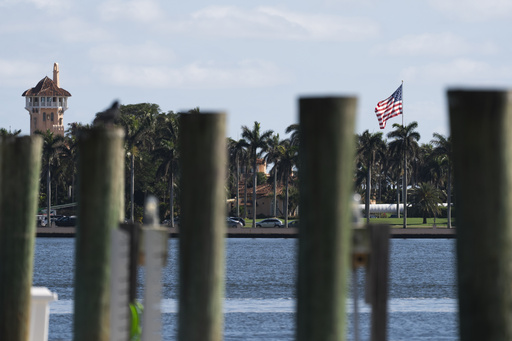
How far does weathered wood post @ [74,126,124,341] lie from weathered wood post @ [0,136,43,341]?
4.21 ft

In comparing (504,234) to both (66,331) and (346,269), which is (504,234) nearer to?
(346,269)

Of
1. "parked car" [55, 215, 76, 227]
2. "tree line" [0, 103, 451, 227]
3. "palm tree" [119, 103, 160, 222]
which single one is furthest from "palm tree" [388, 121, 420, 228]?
"parked car" [55, 215, 76, 227]

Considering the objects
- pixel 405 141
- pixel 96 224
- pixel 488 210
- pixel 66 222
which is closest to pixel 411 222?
pixel 405 141

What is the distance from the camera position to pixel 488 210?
5691 mm

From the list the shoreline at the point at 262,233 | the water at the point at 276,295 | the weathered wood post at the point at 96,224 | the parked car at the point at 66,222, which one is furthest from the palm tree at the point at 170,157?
the weathered wood post at the point at 96,224

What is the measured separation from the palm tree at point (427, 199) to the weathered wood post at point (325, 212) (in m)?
120

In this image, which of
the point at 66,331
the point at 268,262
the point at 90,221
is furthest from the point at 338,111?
the point at 268,262

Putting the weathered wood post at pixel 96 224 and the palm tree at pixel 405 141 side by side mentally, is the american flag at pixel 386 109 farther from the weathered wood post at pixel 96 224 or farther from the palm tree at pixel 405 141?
the weathered wood post at pixel 96 224

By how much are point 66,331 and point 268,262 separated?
4176 cm

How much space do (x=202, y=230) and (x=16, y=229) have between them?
2889 mm

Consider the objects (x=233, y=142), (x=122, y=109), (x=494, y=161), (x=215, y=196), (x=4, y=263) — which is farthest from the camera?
(x=122, y=109)

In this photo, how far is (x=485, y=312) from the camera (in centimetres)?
569

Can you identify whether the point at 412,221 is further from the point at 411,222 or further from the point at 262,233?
the point at 262,233

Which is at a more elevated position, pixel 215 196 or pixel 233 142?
pixel 233 142
